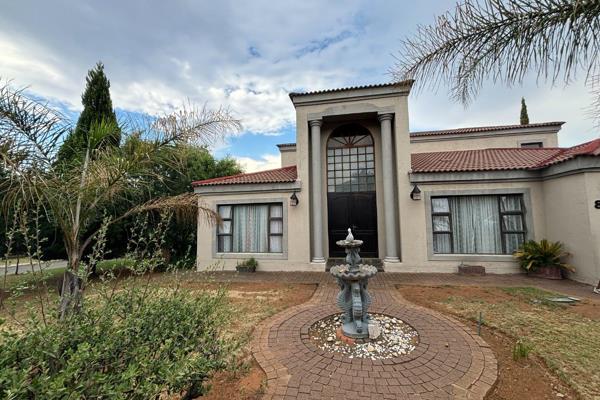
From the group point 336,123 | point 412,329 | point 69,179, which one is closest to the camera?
point 69,179

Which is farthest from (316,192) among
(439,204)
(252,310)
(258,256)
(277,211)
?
(252,310)

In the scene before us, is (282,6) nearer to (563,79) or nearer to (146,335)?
(563,79)

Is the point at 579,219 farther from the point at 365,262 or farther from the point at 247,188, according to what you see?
the point at 247,188

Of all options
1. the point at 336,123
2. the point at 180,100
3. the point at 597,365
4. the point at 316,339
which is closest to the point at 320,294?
the point at 316,339

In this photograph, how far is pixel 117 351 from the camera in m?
1.88

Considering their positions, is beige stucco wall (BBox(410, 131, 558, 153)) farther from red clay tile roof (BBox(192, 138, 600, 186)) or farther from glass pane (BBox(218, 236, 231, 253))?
glass pane (BBox(218, 236, 231, 253))

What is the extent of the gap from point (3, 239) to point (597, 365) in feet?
49.9

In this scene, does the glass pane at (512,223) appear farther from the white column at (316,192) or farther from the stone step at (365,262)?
the white column at (316,192)

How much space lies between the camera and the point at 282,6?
163 inches

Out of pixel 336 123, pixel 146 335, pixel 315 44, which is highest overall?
pixel 315 44

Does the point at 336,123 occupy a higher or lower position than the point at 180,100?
higher

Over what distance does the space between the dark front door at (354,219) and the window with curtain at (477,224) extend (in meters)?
2.26

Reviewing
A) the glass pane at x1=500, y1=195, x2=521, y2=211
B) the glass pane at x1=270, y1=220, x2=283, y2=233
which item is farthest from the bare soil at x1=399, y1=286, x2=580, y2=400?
the glass pane at x1=270, y1=220, x2=283, y2=233

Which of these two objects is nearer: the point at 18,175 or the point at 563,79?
the point at 563,79
